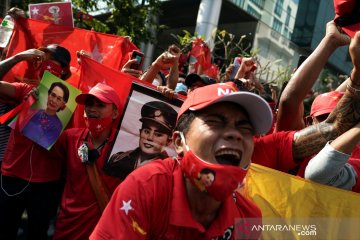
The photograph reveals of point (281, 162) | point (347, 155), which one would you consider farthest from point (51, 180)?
point (347, 155)

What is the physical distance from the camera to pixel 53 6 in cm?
458

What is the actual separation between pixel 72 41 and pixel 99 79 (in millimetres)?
1452

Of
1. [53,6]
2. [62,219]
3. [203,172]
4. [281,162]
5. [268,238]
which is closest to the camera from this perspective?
[203,172]

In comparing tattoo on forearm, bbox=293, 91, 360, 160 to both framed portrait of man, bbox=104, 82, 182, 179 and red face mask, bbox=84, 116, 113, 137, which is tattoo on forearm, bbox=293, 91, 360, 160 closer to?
framed portrait of man, bbox=104, 82, 182, 179

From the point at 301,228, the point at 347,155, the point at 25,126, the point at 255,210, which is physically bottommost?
the point at 25,126

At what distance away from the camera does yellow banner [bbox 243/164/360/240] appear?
1.92 metres

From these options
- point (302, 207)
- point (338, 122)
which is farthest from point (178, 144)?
point (338, 122)

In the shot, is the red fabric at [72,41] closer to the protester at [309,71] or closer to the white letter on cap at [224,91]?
the protester at [309,71]

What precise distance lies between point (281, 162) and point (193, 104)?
3.15 feet

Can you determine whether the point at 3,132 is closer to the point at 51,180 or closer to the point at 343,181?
the point at 51,180

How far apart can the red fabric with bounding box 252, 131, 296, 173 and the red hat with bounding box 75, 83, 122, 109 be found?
3.83 feet

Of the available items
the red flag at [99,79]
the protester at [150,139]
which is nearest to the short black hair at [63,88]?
the red flag at [99,79]

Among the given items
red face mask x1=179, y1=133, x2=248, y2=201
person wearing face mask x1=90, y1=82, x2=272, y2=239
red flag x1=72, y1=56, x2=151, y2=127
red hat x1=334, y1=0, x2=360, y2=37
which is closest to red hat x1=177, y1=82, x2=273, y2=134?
person wearing face mask x1=90, y1=82, x2=272, y2=239

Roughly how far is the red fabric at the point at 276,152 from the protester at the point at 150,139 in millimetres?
839
